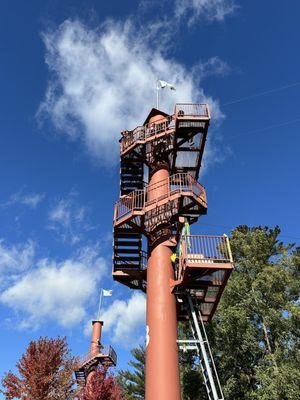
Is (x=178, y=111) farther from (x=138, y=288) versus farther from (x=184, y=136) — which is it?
(x=138, y=288)

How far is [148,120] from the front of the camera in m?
20.3

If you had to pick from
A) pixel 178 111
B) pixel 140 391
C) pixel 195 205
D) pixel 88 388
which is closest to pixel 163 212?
pixel 195 205

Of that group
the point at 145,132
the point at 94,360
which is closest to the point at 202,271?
the point at 145,132

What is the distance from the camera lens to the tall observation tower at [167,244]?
13.0m

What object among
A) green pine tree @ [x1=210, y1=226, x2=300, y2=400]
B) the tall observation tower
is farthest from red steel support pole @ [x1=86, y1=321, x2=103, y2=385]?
the tall observation tower

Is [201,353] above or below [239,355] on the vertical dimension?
below

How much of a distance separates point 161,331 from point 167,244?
371 cm

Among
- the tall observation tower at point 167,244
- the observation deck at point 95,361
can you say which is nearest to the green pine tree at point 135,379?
the observation deck at point 95,361

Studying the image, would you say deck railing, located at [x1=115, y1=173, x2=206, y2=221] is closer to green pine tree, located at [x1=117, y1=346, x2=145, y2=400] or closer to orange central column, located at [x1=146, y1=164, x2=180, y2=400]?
orange central column, located at [x1=146, y1=164, x2=180, y2=400]

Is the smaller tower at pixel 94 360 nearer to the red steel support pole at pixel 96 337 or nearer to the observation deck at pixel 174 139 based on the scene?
the red steel support pole at pixel 96 337

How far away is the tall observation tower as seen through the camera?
13.0 m

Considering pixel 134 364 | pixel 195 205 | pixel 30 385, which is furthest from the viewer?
pixel 134 364

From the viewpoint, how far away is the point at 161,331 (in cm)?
1317

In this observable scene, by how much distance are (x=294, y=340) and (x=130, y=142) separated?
51.9ft
